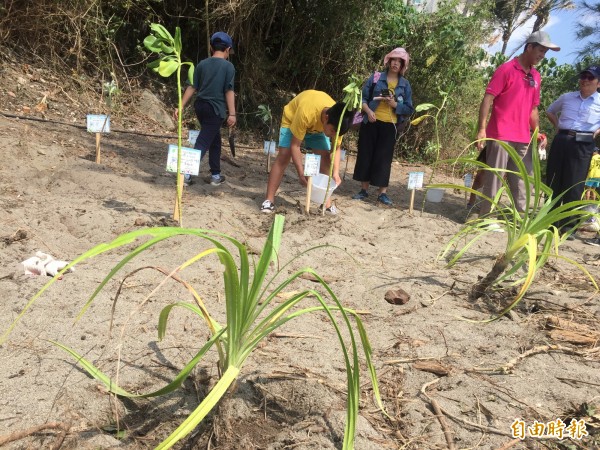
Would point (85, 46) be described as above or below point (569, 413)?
above

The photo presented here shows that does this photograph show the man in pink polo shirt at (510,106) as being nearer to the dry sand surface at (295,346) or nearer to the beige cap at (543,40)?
the beige cap at (543,40)

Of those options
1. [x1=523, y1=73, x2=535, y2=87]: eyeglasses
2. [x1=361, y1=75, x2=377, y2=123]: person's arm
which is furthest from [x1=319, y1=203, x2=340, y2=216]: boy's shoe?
[x1=523, y1=73, x2=535, y2=87]: eyeglasses

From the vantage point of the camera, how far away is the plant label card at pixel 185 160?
3465 mm

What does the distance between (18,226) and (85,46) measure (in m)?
4.49

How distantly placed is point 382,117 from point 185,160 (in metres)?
2.00

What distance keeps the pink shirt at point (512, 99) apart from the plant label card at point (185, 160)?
7.69 feet

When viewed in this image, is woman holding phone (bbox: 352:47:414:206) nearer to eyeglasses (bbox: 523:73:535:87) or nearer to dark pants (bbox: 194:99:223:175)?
eyeglasses (bbox: 523:73:535:87)

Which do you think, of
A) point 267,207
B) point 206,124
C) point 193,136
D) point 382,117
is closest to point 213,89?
point 206,124

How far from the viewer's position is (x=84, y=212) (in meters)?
3.48

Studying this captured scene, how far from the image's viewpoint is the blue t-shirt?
429cm

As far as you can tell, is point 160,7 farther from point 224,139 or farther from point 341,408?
point 341,408

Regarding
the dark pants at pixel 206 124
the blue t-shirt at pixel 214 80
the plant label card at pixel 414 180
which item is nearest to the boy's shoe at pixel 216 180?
the dark pants at pixel 206 124

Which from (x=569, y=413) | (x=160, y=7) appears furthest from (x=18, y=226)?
(x=160, y=7)

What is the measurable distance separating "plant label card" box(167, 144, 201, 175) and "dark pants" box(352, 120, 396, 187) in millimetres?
1824
